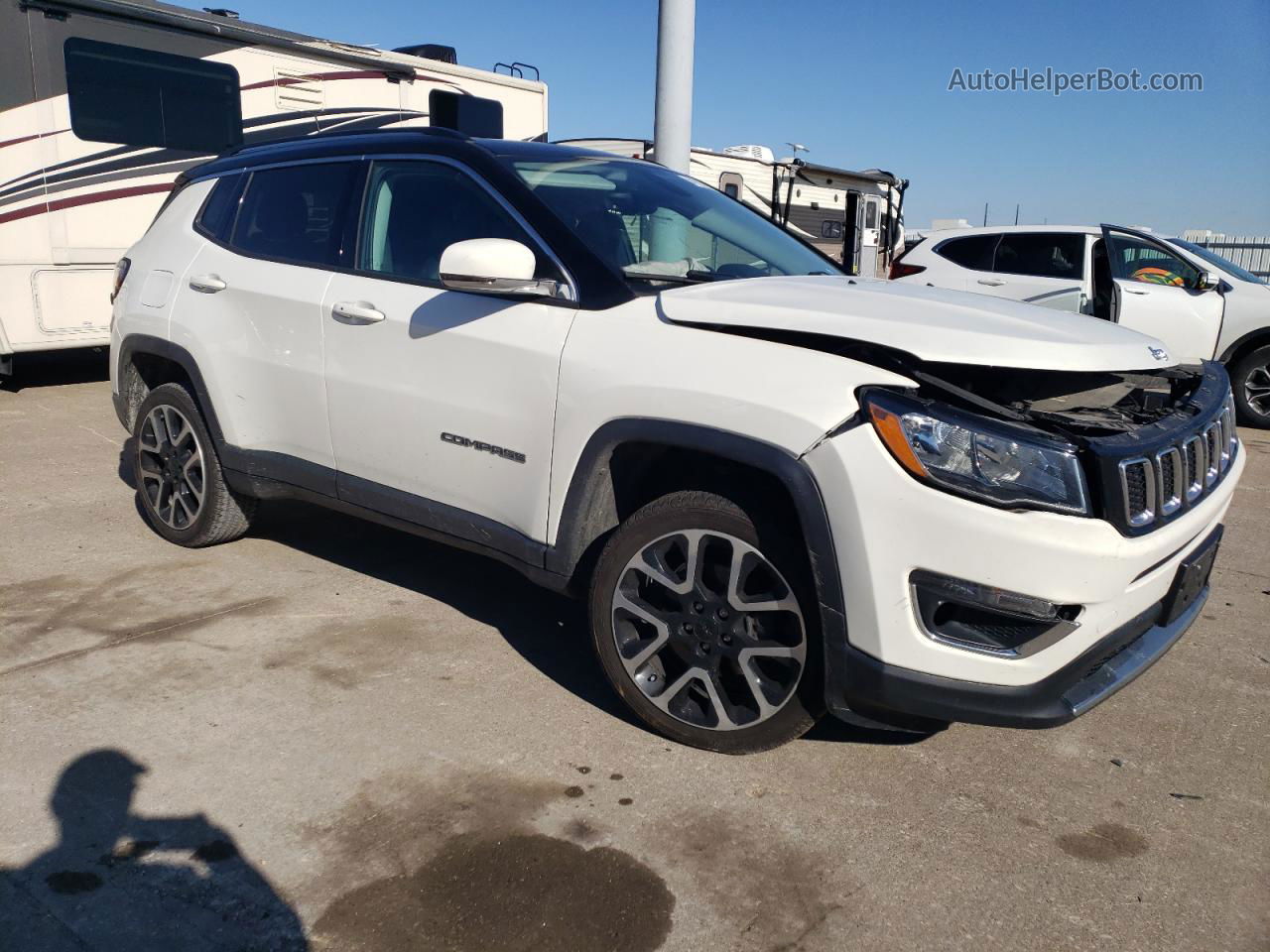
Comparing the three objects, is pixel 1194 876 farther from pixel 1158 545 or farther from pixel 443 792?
pixel 443 792

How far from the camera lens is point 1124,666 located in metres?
2.78

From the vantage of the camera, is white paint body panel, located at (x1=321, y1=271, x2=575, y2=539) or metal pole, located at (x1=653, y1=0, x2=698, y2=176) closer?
white paint body panel, located at (x1=321, y1=271, x2=575, y2=539)

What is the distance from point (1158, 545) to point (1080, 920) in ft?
3.05

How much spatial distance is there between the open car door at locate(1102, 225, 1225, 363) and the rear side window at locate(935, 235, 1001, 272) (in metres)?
1.09

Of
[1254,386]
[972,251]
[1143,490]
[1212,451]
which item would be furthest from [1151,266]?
[1143,490]

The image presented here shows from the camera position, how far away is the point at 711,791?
2957mm

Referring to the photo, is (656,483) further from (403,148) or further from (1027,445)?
(403,148)

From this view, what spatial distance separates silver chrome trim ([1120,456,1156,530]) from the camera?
258 cm

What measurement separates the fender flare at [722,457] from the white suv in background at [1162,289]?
22.2ft

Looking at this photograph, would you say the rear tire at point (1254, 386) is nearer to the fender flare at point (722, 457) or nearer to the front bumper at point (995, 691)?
the front bumper at point (995, 691)

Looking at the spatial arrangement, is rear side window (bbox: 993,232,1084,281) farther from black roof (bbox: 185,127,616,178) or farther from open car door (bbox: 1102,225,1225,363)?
black roof (bbox: 185,127,616,178)

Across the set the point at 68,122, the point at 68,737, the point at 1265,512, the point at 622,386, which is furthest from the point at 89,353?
the point at 1265,512

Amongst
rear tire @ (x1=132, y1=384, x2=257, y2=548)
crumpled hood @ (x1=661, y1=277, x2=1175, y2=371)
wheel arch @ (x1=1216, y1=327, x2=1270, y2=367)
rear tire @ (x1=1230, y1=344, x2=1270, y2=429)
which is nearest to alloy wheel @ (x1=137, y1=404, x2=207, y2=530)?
rear tire @ (x1=132, y1=384, x2=257, y2=548)

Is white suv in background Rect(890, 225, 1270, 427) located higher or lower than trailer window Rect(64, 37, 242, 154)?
lower
